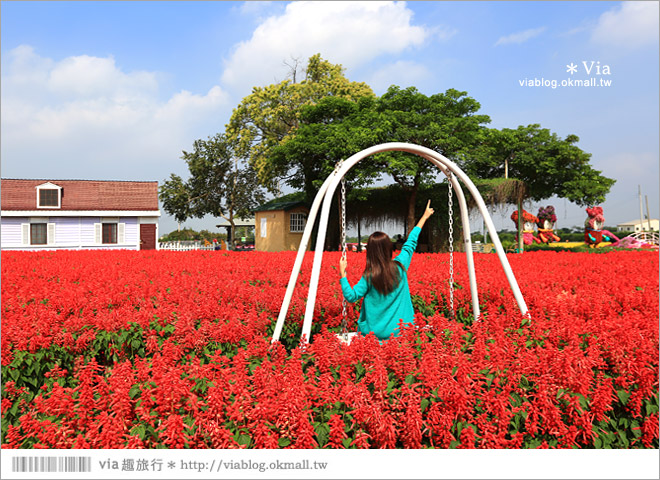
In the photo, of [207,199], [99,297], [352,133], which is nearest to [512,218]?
[352,133]

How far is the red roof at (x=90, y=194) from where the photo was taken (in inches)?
1224

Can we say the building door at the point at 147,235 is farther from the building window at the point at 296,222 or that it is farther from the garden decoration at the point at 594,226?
the garden decoration at the point at 594,226

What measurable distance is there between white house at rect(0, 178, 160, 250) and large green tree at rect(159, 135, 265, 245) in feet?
32.2

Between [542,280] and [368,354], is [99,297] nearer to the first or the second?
[368,354]

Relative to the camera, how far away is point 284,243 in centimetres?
3278

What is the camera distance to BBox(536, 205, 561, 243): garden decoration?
1416 inches

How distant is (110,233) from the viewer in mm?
32281

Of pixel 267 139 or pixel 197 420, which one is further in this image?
pixel 267 139

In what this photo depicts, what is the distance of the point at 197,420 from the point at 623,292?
5.94m

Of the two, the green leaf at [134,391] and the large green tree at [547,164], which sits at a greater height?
the large green tree at [547,164]

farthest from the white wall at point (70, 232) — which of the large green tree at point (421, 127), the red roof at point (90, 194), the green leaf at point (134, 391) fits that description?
the green leaf at point (134, 391)

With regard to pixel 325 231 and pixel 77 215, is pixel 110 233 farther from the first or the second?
pixel 325 231

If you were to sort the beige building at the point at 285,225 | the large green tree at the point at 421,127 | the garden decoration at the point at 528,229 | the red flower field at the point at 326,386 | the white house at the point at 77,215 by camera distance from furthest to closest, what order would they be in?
the garden decoration at the point at 528,229 → the beige building at the point at 285,225 → the white house at the point at 77,215 → the large green tree at the point at 421,127 → the red flower field at the point at 326,386

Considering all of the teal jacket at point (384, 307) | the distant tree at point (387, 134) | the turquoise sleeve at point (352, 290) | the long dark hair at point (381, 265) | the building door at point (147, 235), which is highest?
the distant tree at point (387, 134)
